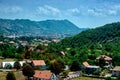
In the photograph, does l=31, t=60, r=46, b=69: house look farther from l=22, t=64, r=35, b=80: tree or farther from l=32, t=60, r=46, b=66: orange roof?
l=22, t=64, r=35, b=80: tree

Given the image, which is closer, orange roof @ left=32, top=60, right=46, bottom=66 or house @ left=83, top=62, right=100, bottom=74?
orange roof @ left=32, top=60, right=46, bottom=66

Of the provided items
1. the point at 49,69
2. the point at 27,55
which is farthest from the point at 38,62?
the point at 27,55

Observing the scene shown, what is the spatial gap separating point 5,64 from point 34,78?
46.6ft

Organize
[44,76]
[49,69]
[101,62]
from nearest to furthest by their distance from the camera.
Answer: [44,76]
[49,69]
[101,62]

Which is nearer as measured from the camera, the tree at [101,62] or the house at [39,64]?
the house at [39,64]

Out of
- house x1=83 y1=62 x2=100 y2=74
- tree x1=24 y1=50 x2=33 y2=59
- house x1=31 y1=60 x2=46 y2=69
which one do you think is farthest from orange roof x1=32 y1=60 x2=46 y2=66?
house x1=83 y1=62 x2=100 y2=74

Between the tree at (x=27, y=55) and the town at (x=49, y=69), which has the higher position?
the tree at (x=27, y=55)

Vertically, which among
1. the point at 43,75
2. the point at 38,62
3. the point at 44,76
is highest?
the point at 38,62

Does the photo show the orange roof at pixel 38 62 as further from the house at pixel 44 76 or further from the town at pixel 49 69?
the house at pixel 44 76

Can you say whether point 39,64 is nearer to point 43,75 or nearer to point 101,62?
point 43,75

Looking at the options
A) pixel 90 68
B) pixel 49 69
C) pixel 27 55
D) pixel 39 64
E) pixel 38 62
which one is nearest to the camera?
pixel 49 69

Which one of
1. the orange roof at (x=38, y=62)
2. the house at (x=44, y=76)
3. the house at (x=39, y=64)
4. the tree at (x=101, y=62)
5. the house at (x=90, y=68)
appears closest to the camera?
the house at (x=44, y=76)

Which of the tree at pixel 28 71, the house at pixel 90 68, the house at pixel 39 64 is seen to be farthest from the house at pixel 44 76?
the house at pixel 90 68

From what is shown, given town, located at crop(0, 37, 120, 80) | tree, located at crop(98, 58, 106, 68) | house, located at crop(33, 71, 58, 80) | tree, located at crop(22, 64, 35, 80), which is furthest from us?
tree, located at crop(98, 58, 106, 68)
